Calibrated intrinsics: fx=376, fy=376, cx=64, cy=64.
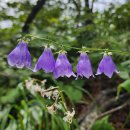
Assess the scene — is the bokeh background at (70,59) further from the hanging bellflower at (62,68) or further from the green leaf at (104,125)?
the hanging bellflower at (62,68)

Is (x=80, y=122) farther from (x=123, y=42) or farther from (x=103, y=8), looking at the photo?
(x=103, y=8)

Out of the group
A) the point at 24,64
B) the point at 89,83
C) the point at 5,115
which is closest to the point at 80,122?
the point at 5,115

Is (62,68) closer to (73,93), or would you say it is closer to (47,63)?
(47,63)

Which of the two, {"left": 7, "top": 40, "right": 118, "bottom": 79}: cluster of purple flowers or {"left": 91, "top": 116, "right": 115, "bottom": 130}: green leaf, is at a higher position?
{"left": 7, "top": 40, "right": 118, "bottom": 79}: cluster of purple flowers

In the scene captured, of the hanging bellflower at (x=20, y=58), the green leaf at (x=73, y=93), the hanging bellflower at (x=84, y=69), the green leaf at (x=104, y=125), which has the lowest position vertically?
the green leaf at (x=104, y=125)

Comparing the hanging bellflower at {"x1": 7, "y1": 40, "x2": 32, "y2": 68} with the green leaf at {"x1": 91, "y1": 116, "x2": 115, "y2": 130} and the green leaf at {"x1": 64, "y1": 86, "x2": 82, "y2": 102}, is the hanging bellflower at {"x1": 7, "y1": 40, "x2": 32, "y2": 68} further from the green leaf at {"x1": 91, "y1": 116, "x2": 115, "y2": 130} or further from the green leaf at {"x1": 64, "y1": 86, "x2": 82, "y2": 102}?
the green leaf at {"x1": 64, "y1": 86, "x2": 82, "y2": 102}

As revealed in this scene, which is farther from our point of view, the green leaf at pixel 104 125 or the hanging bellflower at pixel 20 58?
the green leaf at pixel 104 125

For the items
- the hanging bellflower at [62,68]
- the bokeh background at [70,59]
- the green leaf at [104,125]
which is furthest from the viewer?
the bokeh background at [70,59]

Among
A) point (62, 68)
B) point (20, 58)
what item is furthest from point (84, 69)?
point (20, 58)

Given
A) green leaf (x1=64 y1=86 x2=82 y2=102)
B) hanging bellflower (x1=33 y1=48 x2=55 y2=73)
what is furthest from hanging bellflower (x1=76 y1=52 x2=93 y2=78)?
green leaf (x1=64 y1=86 x2=82 y2=102)

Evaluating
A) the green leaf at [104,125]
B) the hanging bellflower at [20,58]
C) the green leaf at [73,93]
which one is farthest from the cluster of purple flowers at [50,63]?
the green leaf at [73,93]
